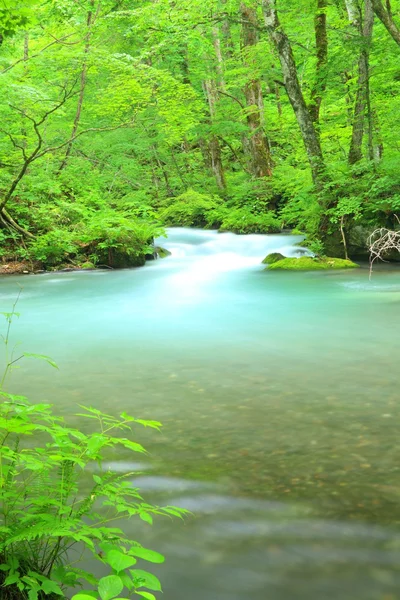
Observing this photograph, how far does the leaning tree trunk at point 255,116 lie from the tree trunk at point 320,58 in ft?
9.82

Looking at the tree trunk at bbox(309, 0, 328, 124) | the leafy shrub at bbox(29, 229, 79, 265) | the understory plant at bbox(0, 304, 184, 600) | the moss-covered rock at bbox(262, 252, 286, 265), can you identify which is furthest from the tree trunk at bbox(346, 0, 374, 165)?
the understory plant at bbox(0, 304, 184, 600)

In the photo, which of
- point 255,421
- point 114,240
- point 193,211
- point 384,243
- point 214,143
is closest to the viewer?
point 255,421

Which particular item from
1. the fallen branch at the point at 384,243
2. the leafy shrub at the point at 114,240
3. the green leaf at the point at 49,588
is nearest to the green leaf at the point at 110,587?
the green leaf at the point at 49,588

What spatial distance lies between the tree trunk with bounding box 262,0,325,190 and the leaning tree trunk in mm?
3960

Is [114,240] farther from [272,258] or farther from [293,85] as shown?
Answer: [293,85]

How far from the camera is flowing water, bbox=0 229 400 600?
6.49ft

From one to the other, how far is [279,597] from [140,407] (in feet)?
6.50

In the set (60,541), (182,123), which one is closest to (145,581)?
(60,541)

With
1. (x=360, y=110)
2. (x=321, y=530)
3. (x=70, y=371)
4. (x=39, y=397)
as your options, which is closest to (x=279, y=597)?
(x=321, y=530)

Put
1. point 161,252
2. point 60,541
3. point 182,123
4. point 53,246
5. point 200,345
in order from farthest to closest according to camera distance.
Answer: point 182,123 → point 161,252 → point 53,246 → point 200,345 → point 60,541

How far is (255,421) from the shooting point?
334cm

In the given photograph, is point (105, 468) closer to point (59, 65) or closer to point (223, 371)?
point (223, 371)

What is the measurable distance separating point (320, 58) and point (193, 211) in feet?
25.7

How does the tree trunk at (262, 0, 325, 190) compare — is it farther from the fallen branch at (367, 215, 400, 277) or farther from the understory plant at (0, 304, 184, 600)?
the understory plant at (0, 304, 184, 600)
